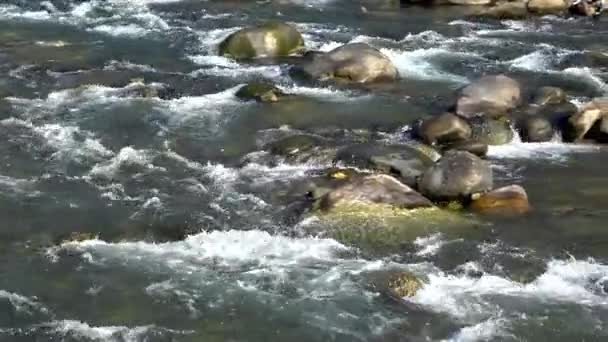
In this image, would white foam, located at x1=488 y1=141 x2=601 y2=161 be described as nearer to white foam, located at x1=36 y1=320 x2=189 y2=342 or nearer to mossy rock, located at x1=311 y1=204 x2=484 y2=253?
mossy rock, located at x1=311 y1=204 x2=484 y2=253

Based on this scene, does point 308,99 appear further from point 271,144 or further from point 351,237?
point 351,237

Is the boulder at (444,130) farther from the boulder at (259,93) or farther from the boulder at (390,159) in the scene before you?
the boulder at (259,93)

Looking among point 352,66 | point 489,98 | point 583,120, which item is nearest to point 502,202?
point 583,120

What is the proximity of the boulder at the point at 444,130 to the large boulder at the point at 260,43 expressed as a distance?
4.71 metres

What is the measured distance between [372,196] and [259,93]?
4.64 meters

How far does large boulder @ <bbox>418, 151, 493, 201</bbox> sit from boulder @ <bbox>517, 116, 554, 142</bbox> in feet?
7.46

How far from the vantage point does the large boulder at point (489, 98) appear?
558 inches

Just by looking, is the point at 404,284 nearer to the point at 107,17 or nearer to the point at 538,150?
the point at 538,150

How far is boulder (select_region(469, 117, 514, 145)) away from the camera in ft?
43.9

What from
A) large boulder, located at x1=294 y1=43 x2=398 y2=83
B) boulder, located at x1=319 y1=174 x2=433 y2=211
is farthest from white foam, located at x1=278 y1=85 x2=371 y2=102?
boulder, located at x1=319 y1=174 x2=433 y2=211

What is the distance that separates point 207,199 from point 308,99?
13.5 ft

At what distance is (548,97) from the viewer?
14797mm

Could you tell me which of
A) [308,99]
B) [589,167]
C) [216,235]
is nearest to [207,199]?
[216,235]

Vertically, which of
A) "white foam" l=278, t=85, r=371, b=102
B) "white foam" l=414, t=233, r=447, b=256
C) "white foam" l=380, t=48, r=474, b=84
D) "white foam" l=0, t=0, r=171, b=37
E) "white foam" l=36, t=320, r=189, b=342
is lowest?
"white foam" l=380, t=48, r=474, b=84
